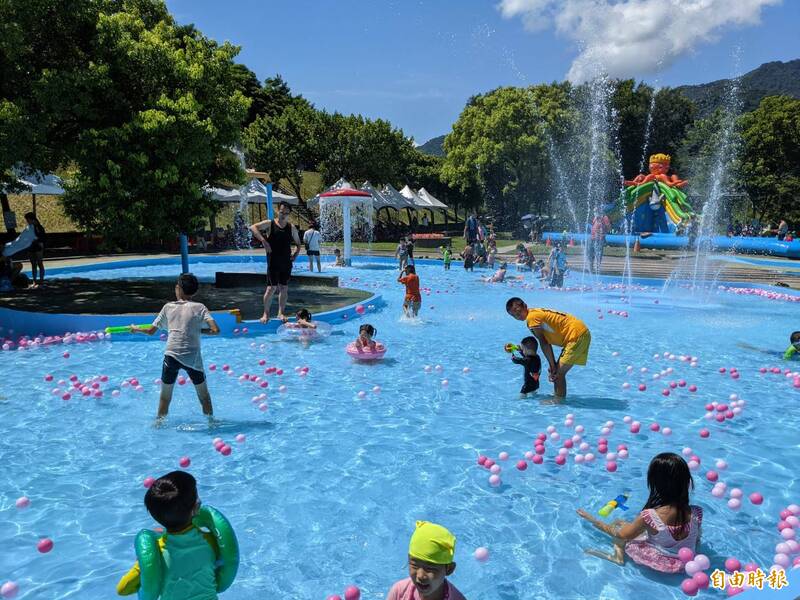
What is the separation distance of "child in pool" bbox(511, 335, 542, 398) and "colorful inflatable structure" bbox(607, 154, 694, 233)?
34872 millimetres

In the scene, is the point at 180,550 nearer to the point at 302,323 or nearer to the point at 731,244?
the point at 302,323

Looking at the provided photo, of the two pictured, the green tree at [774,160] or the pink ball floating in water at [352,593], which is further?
the green tree at [774,160]

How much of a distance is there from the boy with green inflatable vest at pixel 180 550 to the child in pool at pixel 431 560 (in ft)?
3.24

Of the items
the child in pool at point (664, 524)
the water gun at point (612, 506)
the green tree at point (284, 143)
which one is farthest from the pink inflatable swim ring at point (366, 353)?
the green tree at point (284, 143)

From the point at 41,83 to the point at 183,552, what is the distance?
14.6 meters

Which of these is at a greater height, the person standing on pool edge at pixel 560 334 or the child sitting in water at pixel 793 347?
the person standing on pool edge at pixel 560 334

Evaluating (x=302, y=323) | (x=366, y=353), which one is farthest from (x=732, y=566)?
(x=302, y=323)

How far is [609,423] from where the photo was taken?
7.71 meters

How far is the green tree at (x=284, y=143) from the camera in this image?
45.2 meters

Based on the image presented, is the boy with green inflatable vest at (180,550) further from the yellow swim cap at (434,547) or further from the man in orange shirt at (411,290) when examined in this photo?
the man in orange shirt at (411,290)

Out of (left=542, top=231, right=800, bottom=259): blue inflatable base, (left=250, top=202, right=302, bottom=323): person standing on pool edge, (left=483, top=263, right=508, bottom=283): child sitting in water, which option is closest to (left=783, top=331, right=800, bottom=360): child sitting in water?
(left=250, top=202, right=302, bottom=323): person standing on pool edge

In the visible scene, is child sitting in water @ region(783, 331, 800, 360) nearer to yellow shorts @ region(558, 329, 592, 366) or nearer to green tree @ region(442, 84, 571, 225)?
yellow shorts @ region(558, 329, 592, 366)

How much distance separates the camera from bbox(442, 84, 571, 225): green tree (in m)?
51.2

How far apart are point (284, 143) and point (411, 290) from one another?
3423 centimetres
